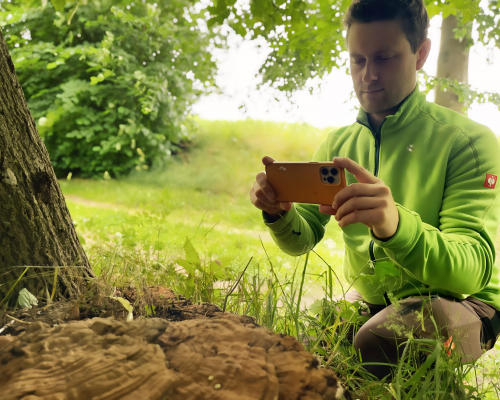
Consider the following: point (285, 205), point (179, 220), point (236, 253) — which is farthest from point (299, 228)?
point (179, 220)

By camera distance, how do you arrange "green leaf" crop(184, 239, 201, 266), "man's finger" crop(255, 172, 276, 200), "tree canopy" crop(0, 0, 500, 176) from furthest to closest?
"tree canopy" crop(0, 0, 500, 176), "green leaf" crop(184, 239, 201, 266), "man's finger" crop(255, 172, 276, 200)

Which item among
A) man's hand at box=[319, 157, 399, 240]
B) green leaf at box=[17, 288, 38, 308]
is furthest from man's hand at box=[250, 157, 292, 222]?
green leaf at box=[17, 288, 38, 308]

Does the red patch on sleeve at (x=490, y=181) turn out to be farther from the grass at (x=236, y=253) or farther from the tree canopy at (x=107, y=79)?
the tree canopy at (x=107, y=79)

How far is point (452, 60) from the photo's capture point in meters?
4.12

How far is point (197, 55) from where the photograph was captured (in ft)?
26.6

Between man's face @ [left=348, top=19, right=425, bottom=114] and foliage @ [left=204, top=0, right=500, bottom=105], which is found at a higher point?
foliage @ [left=204, top=0, right=500, bottom=105]

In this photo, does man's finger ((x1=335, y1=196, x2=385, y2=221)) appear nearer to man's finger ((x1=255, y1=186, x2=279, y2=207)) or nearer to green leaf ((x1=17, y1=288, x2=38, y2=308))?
man's finger ((x1=255, y1=186, x2=279, y2=207))

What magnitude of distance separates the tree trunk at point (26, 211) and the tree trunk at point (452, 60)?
4133 millimetres

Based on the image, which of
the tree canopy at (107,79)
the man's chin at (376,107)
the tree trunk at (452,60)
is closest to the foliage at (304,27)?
the tree trunk at (452,60)

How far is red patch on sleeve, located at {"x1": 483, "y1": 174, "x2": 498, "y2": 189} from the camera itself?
1.50 m

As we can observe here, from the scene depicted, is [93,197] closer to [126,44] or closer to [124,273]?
[126,44]

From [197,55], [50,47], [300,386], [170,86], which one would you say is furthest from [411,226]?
[50,47]

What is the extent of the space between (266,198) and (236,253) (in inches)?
80.4

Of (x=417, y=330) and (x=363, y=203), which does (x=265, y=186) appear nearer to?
(x=363, y=203)
